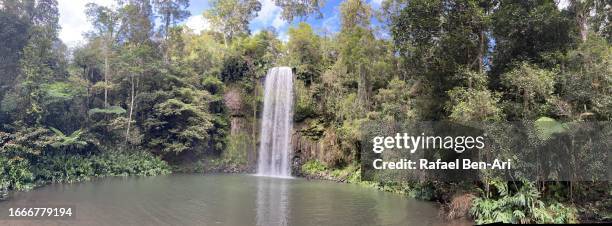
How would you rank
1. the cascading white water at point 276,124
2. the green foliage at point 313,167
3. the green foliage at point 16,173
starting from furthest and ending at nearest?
the cascading white water at point 276,124 → the green foliage at point 313,167 → the green foliage at point 16,173

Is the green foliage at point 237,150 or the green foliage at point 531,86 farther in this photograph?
the green foliage at point 237,150

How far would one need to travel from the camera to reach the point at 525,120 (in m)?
9.02

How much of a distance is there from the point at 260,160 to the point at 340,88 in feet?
23.1

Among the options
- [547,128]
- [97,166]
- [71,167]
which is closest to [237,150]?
[97,166]

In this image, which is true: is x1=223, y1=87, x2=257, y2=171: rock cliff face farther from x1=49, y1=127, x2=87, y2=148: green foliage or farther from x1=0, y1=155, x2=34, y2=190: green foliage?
x1=0, y1=155, x2=34, y2=190: green foliage

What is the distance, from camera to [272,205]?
37.8 ft

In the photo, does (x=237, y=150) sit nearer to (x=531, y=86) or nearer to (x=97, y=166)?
(x=97, y=166)

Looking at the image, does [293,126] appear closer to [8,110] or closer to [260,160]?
[260,160]

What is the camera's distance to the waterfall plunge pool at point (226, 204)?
31.1 feet

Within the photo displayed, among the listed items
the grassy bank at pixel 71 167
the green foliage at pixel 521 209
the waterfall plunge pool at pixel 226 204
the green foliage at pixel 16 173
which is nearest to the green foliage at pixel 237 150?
the grassy bank at pixel 71 167

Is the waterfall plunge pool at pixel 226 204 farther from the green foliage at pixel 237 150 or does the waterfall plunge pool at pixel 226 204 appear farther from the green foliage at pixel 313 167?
the green foliage at pixel 237 150

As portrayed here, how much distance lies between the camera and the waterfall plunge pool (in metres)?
9.48

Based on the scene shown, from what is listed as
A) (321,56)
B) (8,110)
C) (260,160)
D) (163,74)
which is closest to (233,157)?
(260,160)

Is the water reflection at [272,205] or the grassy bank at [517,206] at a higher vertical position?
the grassy bank at [517,206]
